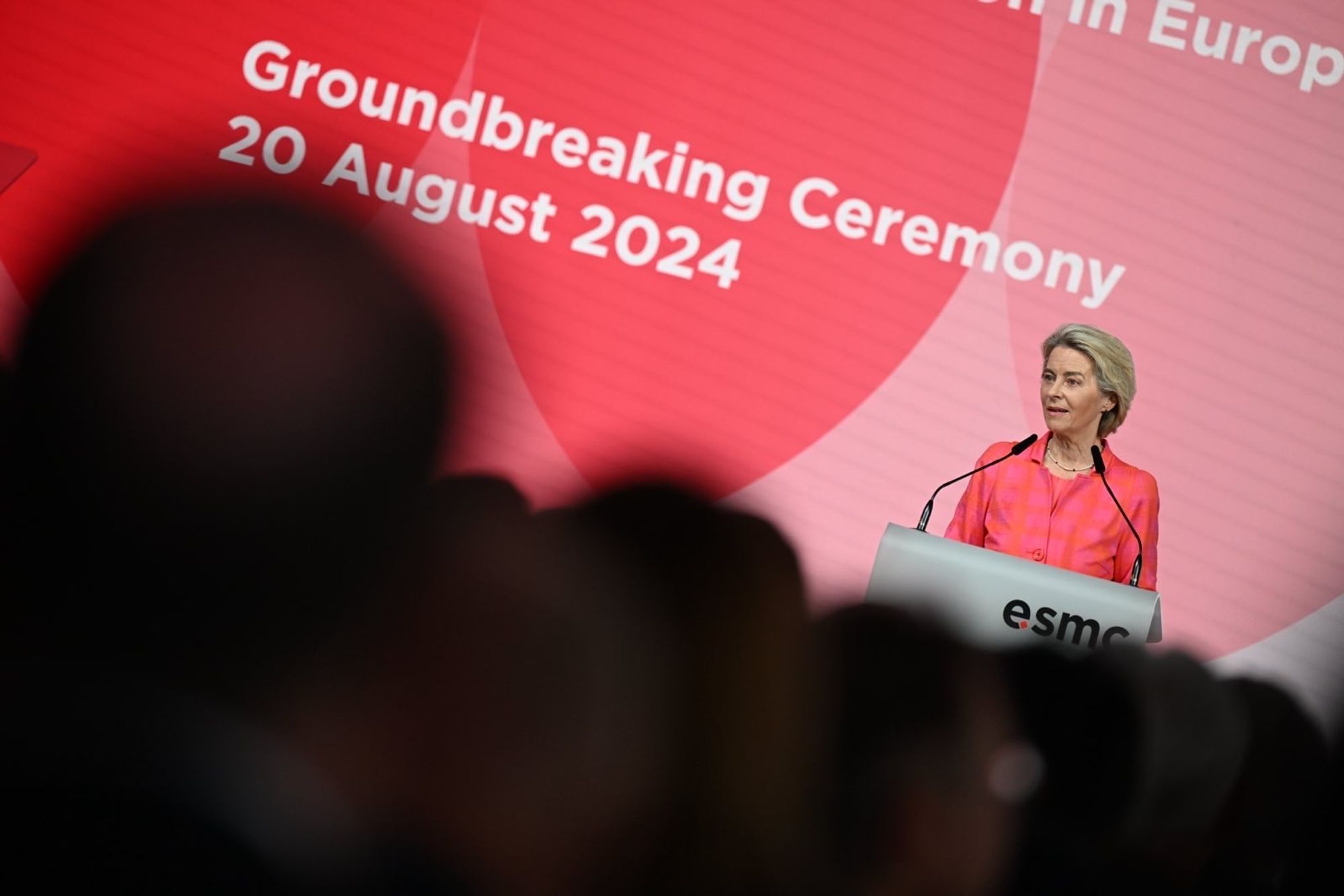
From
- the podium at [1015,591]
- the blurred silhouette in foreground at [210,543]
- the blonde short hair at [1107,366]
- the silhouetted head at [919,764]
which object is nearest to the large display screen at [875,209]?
the blonde short hair at [1107,366]

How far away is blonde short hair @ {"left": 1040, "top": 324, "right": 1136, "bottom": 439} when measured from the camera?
4.42ft

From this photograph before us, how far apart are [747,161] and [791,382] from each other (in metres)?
0.33

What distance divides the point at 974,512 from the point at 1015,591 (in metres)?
0.55

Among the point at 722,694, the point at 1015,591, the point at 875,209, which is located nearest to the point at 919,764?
the point at 722,694

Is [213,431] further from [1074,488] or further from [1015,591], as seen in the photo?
[1074,488]

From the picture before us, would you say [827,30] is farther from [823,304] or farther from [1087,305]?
[1087,305]

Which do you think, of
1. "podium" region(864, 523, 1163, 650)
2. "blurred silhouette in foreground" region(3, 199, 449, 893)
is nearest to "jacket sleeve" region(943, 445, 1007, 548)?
"podium" region(864, 523, 1163, 650)

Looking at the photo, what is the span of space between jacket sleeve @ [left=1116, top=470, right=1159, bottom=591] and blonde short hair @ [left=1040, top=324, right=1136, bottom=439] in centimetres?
7

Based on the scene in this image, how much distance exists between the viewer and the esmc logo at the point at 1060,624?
Result: 72 cm

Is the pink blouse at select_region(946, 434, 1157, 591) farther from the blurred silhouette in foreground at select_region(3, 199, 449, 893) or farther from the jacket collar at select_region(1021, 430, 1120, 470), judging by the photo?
the blurred silhouette in foreground at select_region(3, 199, 449, 893)

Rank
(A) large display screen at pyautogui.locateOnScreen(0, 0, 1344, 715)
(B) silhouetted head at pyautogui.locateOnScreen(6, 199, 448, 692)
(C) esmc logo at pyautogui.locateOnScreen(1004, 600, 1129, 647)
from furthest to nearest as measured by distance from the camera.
A: (A) large display screen at pyautogui.locateOnScreen(0, 0, 1344, 715), (C) esmc logo at pyautogui.locateOnScreen(1004, 600, 1129, 647), (B) silhouetted head at pyautogui.locateOnScreen(6, 199, 448, 692)

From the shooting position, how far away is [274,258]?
0.23m

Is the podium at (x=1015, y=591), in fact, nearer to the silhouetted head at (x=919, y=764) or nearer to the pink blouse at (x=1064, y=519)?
the silhouetted head at (x=919, y=764)

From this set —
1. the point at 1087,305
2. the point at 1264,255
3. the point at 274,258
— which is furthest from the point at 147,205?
the point at 1264,255
